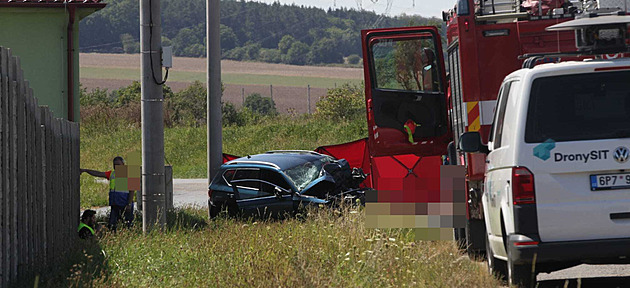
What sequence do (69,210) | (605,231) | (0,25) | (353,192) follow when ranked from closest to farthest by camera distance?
1. (605,231)
2. (69,210)
3. (353,192)
4. (0,25)

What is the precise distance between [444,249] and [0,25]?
11.4 meters

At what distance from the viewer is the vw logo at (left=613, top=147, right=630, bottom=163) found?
25.9 feet

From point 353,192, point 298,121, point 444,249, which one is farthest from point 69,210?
point 298,121

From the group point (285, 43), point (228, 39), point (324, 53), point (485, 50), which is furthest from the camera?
point (285, 43)

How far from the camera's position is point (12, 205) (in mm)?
9539

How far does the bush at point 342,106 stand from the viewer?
5141 cm

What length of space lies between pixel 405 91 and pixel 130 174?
4.17 meters

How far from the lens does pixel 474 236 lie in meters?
11.6

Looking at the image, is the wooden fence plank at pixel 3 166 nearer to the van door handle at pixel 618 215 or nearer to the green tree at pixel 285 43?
the van door handle at pixel 618 215

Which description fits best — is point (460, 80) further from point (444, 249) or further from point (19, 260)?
point (19, 260)

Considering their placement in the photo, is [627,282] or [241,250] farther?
[241,250]

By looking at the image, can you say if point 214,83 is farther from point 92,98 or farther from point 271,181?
point 92,98

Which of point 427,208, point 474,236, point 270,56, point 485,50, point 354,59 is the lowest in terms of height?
point 474,236

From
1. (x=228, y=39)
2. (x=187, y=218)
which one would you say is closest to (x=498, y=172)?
(x=187, y=218)
